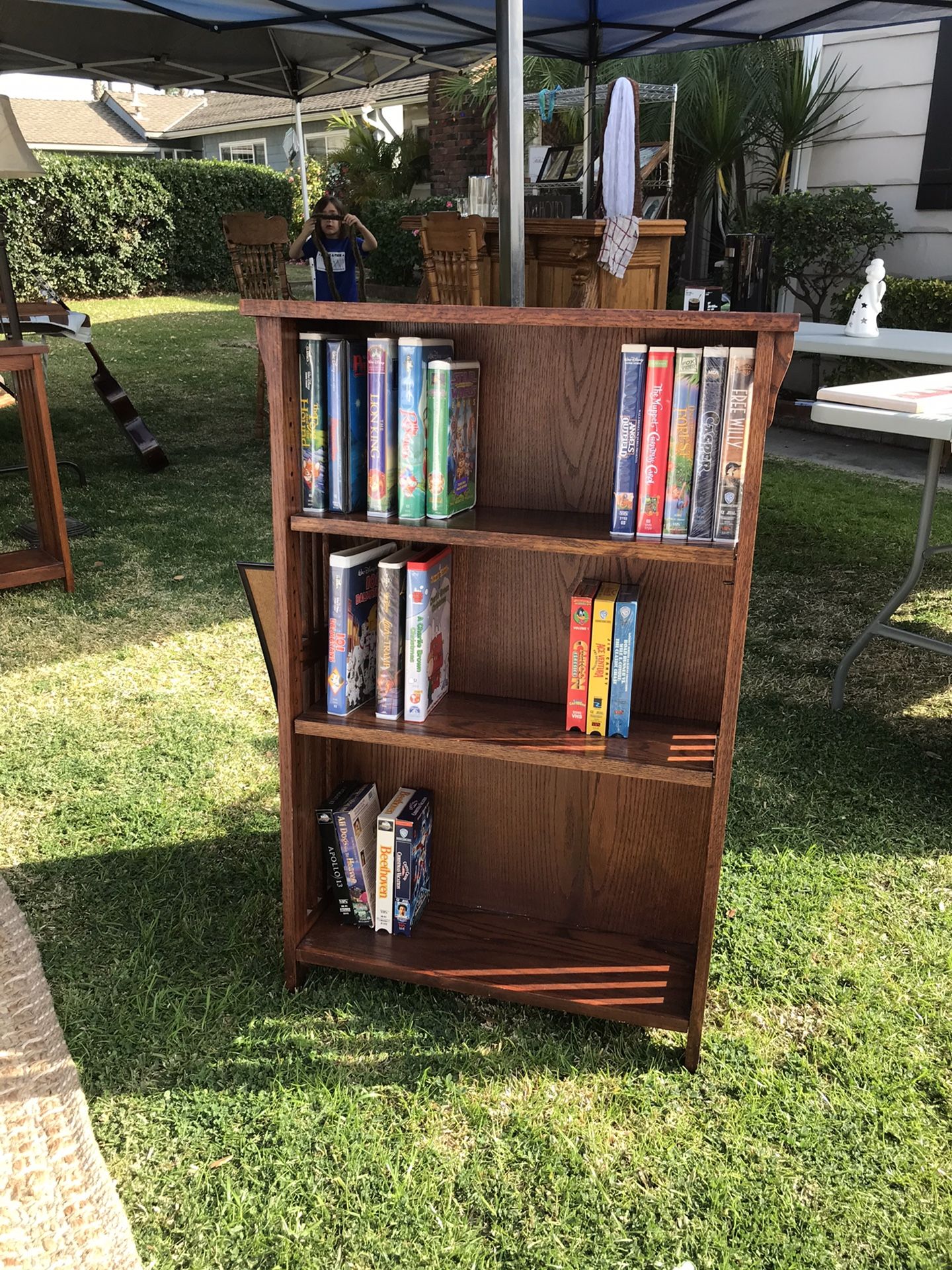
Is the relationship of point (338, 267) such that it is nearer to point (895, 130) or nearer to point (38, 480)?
point (38, 480)

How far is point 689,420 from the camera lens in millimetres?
1708

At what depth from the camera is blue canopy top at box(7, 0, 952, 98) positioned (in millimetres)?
5582

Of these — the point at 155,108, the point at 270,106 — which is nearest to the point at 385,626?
the point at 270,106

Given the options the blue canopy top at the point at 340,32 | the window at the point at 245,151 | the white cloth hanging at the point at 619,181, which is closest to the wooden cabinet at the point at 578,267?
the white cloth hanging at the point at 619,181

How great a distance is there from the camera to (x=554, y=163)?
6473 millimetres

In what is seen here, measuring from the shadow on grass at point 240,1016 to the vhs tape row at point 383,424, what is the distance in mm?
1023

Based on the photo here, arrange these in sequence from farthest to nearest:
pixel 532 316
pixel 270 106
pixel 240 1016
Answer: pixel 270 106, pixel 240 1016, pixel 532 316

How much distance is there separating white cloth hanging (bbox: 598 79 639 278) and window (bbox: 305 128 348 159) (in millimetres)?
17912

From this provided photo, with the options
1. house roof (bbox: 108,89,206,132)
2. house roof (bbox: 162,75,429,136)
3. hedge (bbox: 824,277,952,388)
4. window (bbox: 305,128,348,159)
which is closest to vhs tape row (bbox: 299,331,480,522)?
hedge (bbox: 824,277,952,388)

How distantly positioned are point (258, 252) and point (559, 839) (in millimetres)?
5539

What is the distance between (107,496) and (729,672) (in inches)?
188

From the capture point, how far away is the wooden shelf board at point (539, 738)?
6.07 feet

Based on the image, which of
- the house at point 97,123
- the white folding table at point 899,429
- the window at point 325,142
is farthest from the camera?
the house at point 97,123

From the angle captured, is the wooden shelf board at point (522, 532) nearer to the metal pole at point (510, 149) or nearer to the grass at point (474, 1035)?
the metal pole at point (510, 149)
